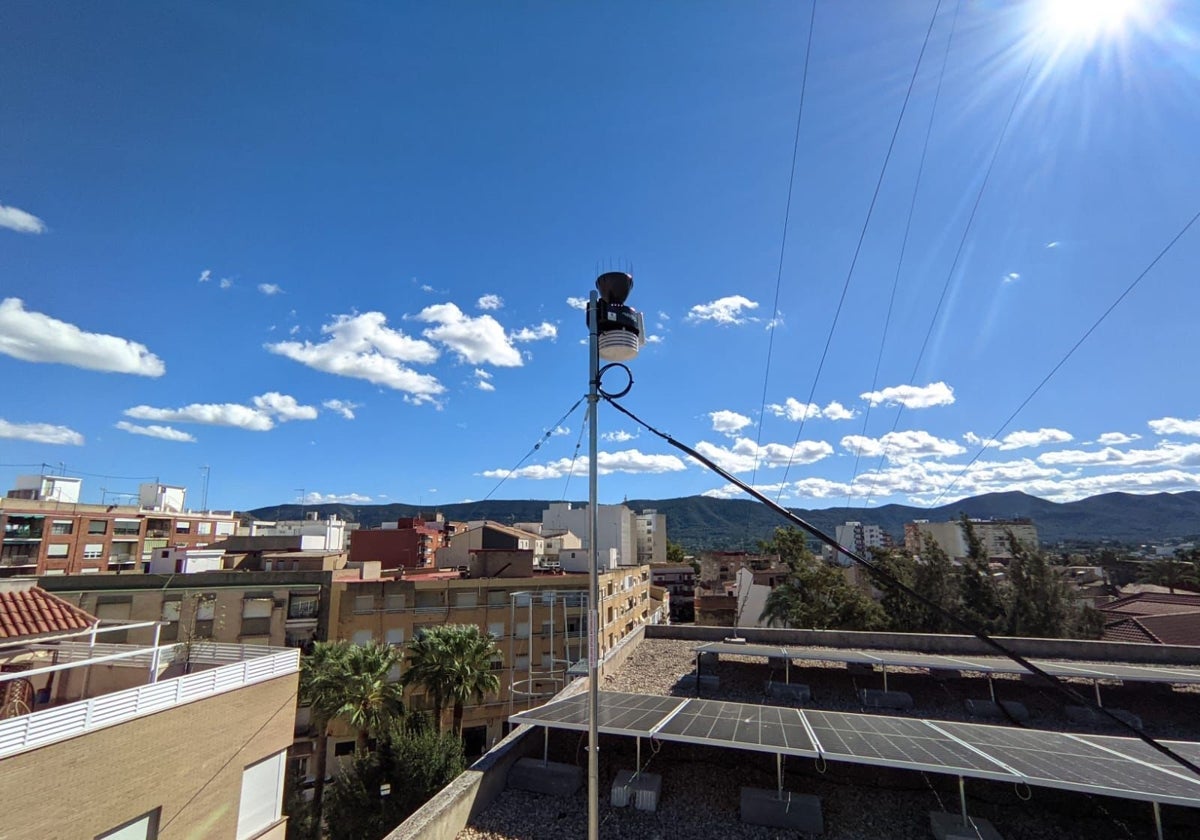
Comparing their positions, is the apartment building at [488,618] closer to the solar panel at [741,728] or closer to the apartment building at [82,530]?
the solar panel at [741,728]

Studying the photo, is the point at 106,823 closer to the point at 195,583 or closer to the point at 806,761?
the point at 806,761

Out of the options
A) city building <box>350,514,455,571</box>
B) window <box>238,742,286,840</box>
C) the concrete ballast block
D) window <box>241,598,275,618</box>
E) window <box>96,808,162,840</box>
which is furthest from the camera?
city building <box>350,514,455,571</box>

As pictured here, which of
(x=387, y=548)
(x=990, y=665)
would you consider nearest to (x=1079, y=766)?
(x=990, y=665)

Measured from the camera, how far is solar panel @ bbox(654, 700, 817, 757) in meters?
8.75

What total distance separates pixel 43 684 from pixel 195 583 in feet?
89.1

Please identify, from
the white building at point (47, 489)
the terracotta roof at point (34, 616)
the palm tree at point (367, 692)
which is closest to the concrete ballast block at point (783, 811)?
the terracotta roof at point (34, 616)

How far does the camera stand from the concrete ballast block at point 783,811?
8469 millimetres

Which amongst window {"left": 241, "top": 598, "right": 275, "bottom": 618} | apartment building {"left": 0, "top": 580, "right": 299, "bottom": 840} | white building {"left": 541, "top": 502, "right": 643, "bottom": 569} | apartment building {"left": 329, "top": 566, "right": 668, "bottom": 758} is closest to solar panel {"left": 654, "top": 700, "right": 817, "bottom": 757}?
apartment building {"left": 0, "top": 580, "right": 299, "bottom": 840}

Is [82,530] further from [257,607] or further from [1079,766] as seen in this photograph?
[1079,766]

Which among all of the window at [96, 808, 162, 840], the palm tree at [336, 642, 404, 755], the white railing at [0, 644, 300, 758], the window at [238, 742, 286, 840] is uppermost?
the white railing at [0, 644, 300, 758]

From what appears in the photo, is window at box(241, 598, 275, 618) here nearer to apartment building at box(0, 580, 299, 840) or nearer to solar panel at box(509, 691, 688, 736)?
apartment building at box(0, 580, 299, 840)

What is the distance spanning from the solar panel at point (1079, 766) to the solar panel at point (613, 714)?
5428 millimetres

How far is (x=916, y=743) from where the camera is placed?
356 inches

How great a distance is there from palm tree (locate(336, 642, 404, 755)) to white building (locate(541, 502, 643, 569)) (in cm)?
3037
